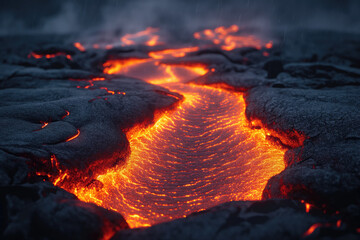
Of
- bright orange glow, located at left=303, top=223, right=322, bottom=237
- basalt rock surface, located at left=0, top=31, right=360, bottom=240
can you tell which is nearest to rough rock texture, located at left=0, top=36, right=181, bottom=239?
basalt rock surface, located at left=0, top=31, right=360, bottom=240

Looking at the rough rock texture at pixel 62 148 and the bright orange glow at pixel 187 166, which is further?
the bright orange glow at pixel 187 166

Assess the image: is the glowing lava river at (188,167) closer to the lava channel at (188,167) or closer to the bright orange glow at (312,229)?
the lava channel at (188,167)

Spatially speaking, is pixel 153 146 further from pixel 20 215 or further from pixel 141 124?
pixel 20 215

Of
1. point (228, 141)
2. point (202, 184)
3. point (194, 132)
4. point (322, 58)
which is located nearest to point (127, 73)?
point (194, 132)

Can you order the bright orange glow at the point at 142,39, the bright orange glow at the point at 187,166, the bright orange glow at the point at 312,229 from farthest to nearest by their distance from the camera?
the bright orange glow at the point at 142,39 < the bright orange glow at the point at 187,166 < the bright orange glow at the point at 312,229

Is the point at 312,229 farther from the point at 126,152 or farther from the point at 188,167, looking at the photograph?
the point at 126,152

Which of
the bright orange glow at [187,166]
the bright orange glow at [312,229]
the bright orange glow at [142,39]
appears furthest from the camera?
the bright orange glow at [142,39]

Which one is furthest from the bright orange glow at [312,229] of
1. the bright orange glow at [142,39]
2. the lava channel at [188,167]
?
the bright orange glow at [142,39]

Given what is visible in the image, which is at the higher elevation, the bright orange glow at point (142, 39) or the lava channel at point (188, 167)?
the bright orange glow at point (142, 39)
